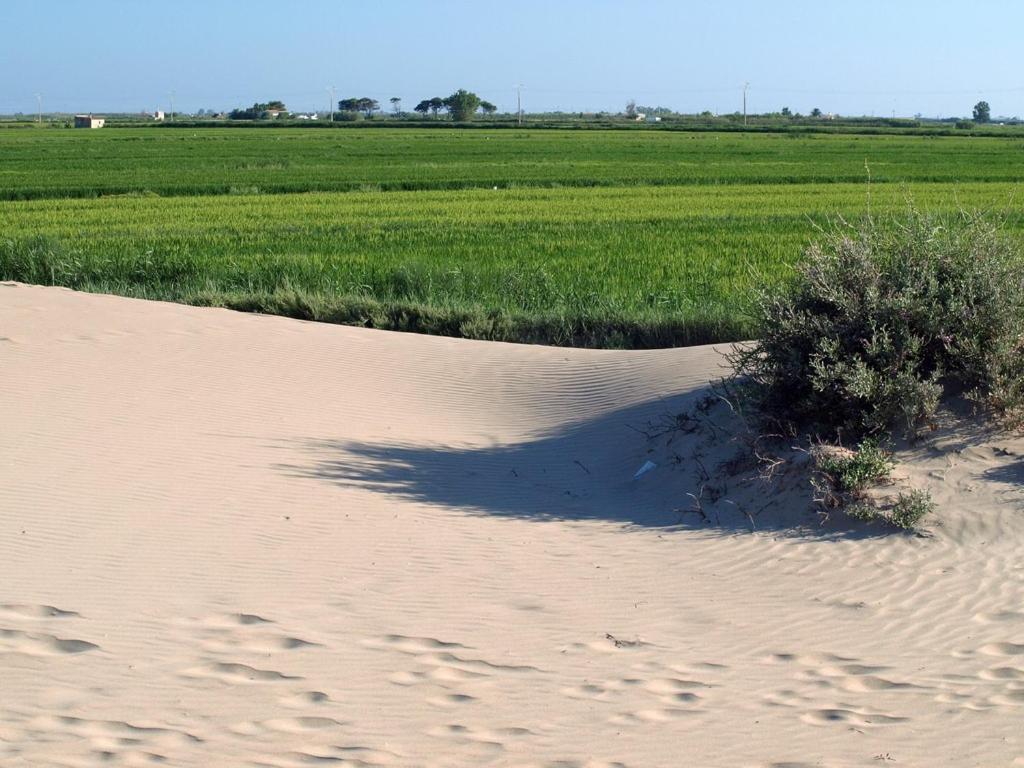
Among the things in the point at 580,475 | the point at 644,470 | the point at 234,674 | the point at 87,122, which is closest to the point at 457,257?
the point at 580,475

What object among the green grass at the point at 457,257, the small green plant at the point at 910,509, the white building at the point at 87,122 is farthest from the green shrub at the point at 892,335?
the white building at the point at 87,122

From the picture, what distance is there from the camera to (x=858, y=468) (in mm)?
6953

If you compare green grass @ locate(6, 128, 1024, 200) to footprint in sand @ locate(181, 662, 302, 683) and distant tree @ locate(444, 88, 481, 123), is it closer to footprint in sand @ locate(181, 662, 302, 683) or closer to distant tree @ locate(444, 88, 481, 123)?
footprint in sand @ locate(181, 662, 302, 683)

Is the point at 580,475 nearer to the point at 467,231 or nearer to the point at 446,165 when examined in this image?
the point at 467,231

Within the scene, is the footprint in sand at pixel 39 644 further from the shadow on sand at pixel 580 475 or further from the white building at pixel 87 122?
the white building at pixel 87 122

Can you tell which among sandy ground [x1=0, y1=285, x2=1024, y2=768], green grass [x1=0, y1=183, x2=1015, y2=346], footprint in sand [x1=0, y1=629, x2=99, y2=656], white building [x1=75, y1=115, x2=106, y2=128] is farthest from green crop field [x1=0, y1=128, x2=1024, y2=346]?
white building [x1=75, y1=115, x2=106, y2=128]

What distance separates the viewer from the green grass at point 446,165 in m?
39.5

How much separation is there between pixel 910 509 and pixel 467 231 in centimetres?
1795

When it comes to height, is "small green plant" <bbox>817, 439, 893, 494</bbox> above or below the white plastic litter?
above

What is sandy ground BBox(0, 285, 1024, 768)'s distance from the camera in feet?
14.8

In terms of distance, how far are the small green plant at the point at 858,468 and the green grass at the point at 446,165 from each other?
32.5m

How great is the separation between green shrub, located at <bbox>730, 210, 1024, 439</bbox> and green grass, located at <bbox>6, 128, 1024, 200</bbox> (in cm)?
3142

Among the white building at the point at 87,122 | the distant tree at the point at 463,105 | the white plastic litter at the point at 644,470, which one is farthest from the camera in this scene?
the distant tree at the point at 463,105

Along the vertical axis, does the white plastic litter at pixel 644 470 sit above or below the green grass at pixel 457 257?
below
